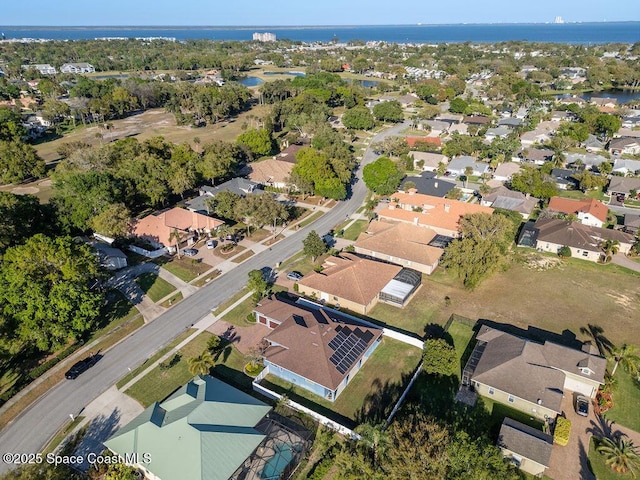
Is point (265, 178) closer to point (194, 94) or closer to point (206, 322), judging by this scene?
point (206, 322)

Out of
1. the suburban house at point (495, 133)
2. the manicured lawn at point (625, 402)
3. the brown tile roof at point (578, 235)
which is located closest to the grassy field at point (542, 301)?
the brown tile roof at point (578, 235)

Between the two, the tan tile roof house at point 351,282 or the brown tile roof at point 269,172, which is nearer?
the tan tile roof house at point 351,282

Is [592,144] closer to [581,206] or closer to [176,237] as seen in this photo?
[581,206]

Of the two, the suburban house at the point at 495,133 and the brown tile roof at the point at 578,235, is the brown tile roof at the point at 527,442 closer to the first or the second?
the brown tile roof at the point at 578,235

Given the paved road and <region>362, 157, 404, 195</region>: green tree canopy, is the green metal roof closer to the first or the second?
the paved road

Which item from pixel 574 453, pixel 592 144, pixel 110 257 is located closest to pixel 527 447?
pixel 574 453

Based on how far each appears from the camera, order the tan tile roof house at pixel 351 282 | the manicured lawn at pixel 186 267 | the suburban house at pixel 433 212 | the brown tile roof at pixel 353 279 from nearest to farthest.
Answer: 1. the tan tile roof house at pixel 351 282
2. the brown tile roof at pixel 353 279
3. the manicured lawn at pixel 186 267
4. the suburban house at pixel 433 212

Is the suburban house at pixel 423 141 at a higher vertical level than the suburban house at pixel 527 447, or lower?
lower
